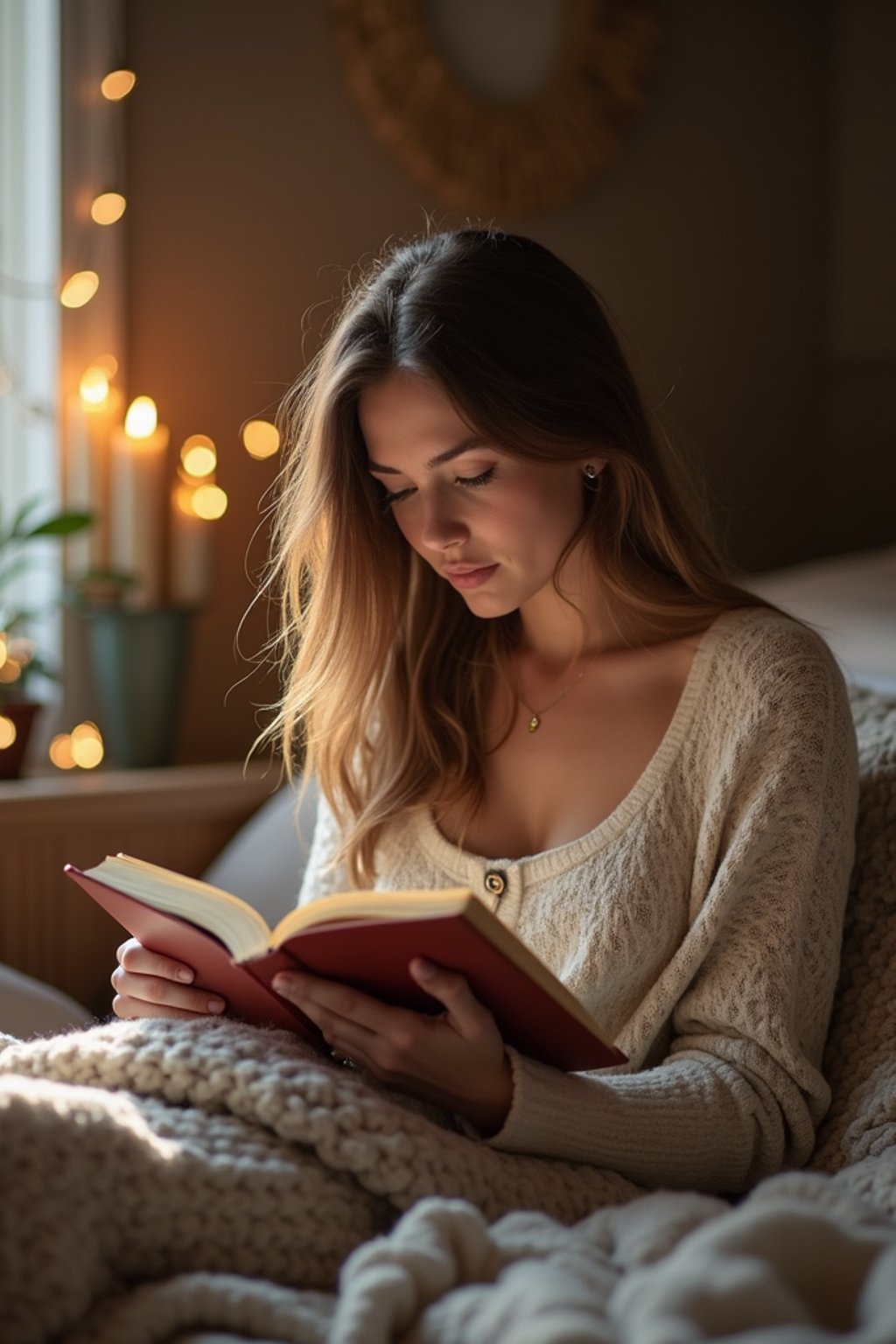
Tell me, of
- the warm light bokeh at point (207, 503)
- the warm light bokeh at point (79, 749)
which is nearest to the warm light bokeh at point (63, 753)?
the warm light bokeh at point (79, 749)

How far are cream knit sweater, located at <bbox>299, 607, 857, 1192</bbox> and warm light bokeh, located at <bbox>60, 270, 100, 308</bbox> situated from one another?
1.25 meters

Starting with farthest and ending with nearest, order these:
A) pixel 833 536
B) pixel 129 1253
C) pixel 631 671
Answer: pixel 833 536
pixel 631 671
pixel 129 1253

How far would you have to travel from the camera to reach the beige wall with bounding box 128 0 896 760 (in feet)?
7.88

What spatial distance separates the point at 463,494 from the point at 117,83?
123 centimetres

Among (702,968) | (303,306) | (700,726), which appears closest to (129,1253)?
(702,968)

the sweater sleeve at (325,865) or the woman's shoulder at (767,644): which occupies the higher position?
the woman's shoulder at (767,644)

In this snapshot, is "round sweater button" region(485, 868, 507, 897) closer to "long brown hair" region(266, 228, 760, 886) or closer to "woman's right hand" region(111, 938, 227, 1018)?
"long brown hair" region(266, 228, 760, 886)

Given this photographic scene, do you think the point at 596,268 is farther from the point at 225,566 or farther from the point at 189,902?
the point at 189,902

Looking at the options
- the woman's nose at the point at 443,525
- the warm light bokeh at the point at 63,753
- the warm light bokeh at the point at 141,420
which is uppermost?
the warm light bokeh at the point at 141,420

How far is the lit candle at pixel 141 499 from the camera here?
2.21m

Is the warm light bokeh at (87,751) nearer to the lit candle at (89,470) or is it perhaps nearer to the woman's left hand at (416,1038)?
the lit candle at (89,470)

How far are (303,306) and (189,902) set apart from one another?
1663 millimetres

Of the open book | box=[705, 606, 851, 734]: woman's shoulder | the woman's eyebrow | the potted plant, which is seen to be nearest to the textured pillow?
box=[705, 606, 851, 734]: woman's shoulder

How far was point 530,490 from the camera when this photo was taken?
1.40 meters
